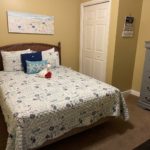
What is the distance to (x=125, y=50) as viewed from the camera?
10.8 feet

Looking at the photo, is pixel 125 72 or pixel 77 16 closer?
pixel 125 72

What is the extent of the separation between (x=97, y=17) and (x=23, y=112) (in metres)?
2.67

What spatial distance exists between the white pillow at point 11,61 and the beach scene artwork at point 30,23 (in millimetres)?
508

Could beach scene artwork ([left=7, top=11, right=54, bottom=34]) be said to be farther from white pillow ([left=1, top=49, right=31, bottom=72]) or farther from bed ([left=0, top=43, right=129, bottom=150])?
bed ([left=0, top=43, right=129, bottom=150])

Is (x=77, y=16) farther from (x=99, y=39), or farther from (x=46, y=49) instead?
(x=46, y=49)

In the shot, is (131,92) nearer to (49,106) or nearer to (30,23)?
(49,106)

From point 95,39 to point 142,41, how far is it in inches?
38.6

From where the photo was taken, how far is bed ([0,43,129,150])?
1587 millimetres

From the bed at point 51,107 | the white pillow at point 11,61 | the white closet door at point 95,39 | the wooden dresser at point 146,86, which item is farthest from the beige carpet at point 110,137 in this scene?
the white closet door at point 95,39

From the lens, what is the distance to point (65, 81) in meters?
2.51

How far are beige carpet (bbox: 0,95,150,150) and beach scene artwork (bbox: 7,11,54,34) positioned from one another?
1.77 m

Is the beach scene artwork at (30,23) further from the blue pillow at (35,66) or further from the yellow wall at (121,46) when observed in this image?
the yellow wall at (121,46)

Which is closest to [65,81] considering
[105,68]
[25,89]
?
[25,89]

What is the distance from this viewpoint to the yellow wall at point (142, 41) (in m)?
3.22
